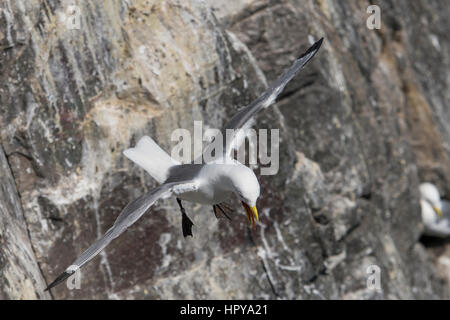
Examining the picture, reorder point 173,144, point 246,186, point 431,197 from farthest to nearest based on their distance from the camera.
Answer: point 431,197 < point 173,144 < point 246,186

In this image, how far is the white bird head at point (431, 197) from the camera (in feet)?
23.1

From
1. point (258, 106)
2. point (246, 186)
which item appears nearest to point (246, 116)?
point (258, 106)

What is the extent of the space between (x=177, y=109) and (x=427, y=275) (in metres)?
3.32

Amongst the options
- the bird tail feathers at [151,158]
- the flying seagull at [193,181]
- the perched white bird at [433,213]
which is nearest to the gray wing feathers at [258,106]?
the flying seagull at [193,181]

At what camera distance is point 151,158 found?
3795 mm

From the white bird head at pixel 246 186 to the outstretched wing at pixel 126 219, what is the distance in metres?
0.25

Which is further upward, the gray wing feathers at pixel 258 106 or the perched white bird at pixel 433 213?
the gray wing feathers at pixel 258 106

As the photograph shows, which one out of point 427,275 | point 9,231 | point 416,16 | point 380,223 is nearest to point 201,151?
point 9,231

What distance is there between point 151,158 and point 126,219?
0.84m

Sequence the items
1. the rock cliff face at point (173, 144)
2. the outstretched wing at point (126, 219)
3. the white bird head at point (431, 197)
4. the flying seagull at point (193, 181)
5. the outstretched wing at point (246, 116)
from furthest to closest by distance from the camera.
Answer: the white bird head at point (431, 197), the rock cliff face at point (173, 144), the outstretched wing at point (246, 116), the flying seagull at point (193, 181), the outstretched wing at point (126, 219)

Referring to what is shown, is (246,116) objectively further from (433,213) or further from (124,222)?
(433,213)

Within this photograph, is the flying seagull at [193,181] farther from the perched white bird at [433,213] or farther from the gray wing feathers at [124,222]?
the perched white bird at [433,213]

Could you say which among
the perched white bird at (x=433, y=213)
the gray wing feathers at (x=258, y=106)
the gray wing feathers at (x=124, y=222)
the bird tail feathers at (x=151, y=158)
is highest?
the gray wing feathers at (x=258, y=106)

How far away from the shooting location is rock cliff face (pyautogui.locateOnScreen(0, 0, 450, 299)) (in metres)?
3.92
